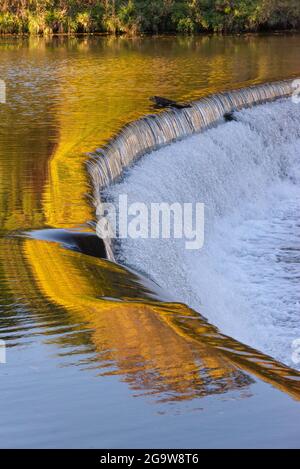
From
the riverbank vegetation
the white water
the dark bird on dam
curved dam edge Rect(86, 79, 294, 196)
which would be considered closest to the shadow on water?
the white water

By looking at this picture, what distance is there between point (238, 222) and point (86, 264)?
6.96 m

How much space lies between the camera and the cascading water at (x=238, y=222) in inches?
348

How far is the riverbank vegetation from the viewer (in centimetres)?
2841

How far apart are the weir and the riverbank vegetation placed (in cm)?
1093

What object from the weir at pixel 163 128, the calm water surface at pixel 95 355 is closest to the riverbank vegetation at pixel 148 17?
the weir at pixel 163 128

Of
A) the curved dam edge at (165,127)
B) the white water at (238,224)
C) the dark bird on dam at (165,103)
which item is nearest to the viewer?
the white water at (238,224)

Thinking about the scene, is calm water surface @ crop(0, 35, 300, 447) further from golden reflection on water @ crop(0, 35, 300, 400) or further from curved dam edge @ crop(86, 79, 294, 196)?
curved dam edge @ crop(86, 79, 294, 196)

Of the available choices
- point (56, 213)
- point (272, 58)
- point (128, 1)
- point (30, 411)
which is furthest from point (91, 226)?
point (128, 1)

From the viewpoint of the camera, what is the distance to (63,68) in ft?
63.2

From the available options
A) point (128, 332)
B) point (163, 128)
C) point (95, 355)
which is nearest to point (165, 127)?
point (163, 128)

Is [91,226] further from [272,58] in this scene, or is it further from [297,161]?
[272,58]

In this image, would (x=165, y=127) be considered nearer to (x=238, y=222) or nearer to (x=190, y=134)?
(x=190, y=134)

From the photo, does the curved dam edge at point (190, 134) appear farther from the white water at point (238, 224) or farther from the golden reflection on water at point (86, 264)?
the white water at point (238, 224)

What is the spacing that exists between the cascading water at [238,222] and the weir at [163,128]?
0.28ft
